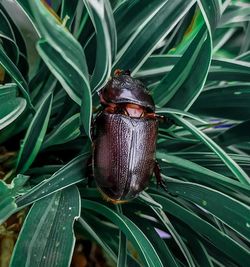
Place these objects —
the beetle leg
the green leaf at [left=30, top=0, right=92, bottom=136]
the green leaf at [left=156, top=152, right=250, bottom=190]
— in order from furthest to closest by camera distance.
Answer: the beetle leg < the green leaf at [left=156, top=152, right=250, bottom=190] < the green leaf at [left=30, top=0, right=92, bottom=136]

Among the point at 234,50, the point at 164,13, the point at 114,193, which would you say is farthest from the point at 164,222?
the point at 234,50

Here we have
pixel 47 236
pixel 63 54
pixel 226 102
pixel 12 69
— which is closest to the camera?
pixel 63 54

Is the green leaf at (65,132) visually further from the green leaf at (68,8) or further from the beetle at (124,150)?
the green leaf at (68,8)

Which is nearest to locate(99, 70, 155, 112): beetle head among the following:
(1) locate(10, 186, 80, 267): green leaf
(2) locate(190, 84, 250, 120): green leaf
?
(2) locate(190, 84, 250, 120): green leaf

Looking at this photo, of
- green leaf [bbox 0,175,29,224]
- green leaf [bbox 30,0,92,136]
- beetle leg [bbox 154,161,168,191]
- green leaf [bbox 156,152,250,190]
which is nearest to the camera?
green leaf [bbox 30,0,92,136]

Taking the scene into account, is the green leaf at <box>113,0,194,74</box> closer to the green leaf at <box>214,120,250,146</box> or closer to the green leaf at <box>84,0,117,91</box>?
the green leaf at <box>84,0,117,91</box>

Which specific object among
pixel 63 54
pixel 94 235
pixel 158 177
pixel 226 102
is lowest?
pixel 94 235

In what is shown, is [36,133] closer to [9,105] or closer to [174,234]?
[9,105]

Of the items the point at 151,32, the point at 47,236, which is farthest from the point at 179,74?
the point at 47,236
